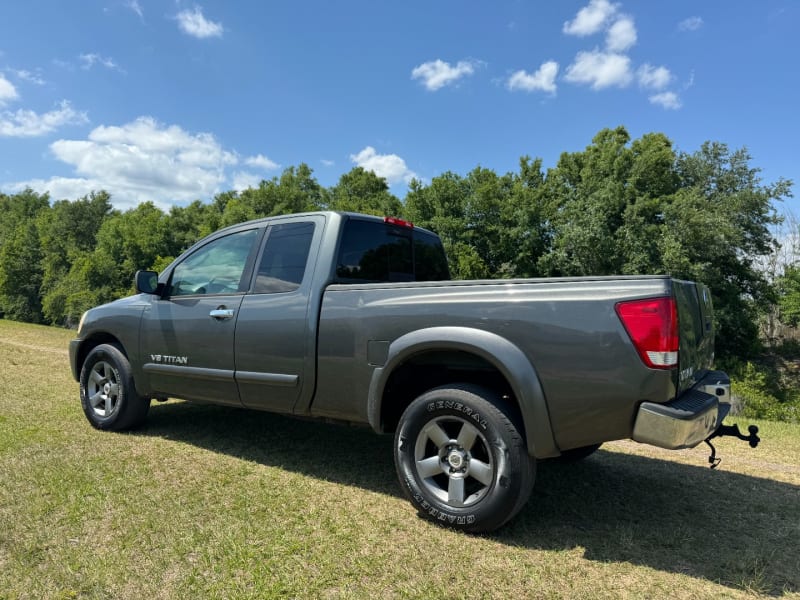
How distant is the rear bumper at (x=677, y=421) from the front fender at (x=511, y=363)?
46 centimetres

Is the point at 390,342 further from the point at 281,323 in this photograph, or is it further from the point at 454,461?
the point at 281,323

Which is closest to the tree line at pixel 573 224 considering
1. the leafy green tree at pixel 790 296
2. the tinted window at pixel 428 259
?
the leafy green tree at pixel 790 296

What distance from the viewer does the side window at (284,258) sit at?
13.1 feet

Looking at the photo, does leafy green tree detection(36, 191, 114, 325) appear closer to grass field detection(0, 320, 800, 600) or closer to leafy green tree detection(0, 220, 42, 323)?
leafy green tree detection(0, 220, 42, 323)

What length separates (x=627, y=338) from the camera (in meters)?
2.63

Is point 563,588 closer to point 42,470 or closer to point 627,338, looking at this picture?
point 627,338

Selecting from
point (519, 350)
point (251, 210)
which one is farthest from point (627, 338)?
point (251, 210)

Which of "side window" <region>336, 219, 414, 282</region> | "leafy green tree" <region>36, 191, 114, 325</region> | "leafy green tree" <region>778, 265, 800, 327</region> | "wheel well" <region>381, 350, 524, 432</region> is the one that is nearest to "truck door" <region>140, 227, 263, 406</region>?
"side window" <region>336, 219, 414, 282</region>

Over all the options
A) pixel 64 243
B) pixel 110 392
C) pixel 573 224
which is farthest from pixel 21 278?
pixel 110 392

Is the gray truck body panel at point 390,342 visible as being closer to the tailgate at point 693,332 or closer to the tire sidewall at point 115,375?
the tailgate at point 693,332

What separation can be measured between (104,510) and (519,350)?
2.70m

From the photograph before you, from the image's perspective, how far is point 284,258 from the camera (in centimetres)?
413

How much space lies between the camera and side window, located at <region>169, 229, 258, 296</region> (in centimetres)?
441

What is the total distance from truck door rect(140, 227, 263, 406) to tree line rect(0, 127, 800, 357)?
79.9 feet
